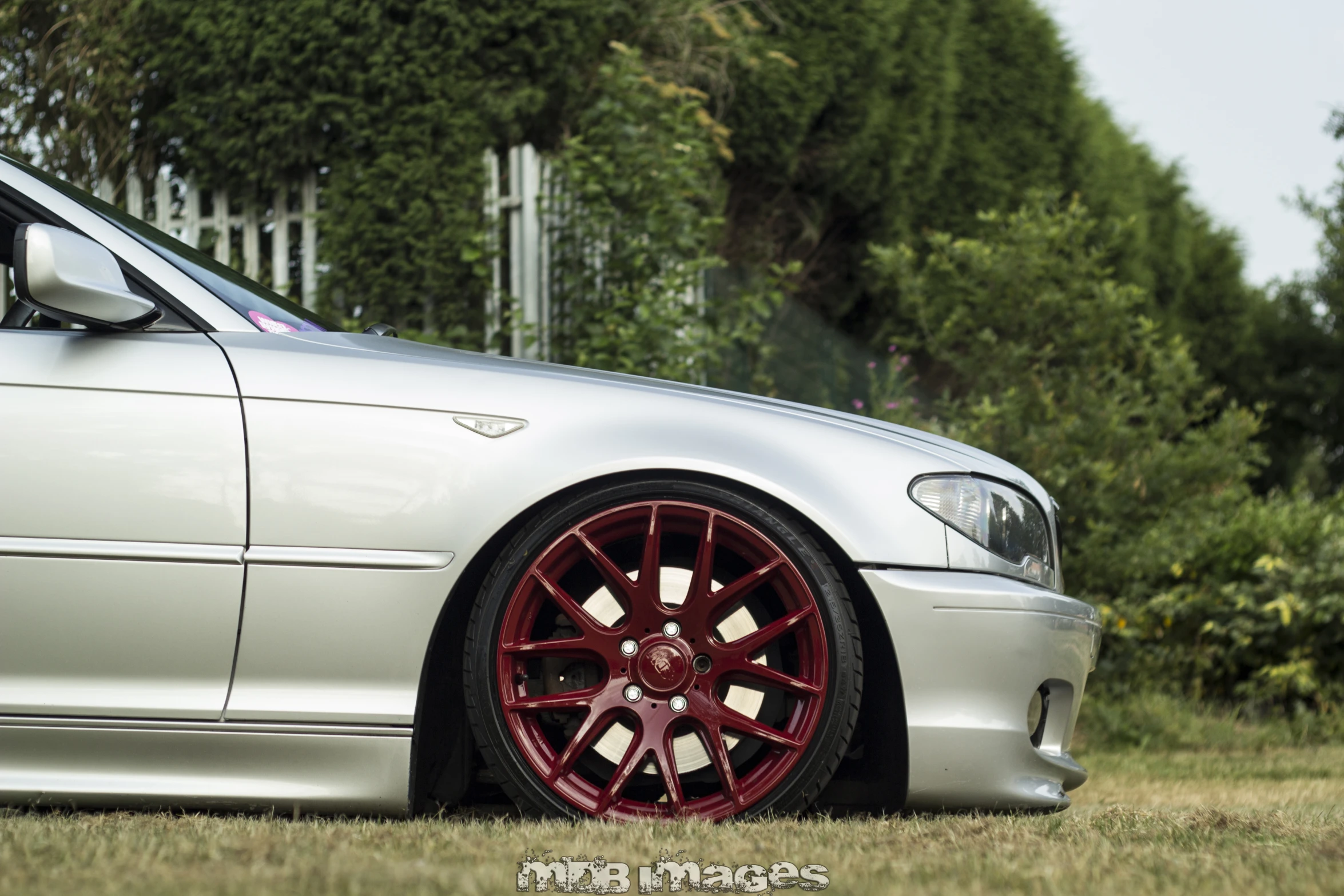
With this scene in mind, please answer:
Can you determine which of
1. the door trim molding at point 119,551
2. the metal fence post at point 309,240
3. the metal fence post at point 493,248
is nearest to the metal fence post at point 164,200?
the metal fence post at point 309,240

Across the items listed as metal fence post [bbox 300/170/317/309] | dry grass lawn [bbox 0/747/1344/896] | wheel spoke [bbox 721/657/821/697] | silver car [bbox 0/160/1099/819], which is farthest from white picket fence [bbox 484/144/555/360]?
dry grass lawn [bbox 0/747/1344/896]

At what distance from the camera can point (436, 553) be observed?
2.38 metres

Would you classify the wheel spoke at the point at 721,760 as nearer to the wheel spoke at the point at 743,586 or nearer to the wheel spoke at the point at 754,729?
the wheel spoke at the point at 754,729

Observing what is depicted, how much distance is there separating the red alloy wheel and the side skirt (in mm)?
287

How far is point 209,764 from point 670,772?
0.90 metres

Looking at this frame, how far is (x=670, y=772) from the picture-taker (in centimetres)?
238

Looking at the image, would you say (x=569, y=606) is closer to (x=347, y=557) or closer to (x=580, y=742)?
(x=580, y=742)

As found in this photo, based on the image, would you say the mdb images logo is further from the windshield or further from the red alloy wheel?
the windshield

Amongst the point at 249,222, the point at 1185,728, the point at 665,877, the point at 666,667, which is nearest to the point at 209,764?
the point at 666,667

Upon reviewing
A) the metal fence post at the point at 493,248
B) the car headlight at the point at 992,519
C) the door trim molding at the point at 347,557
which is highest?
the metal fence post at the point at 493,248

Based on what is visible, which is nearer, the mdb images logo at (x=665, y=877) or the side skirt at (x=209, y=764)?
the mdb images logo at (x=665, y=877)

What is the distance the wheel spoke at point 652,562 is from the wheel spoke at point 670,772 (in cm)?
28

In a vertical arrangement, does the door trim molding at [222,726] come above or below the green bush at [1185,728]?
above

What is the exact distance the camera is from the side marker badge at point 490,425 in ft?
7.97
